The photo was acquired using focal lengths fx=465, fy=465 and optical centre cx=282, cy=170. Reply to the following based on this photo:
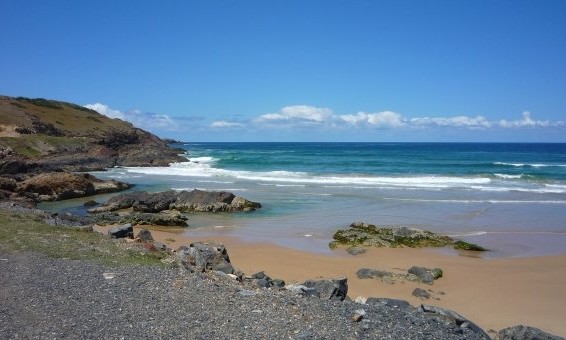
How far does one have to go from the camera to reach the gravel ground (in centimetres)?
650

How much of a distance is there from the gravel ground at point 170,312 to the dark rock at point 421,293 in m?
2.75

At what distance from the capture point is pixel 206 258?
38.0 ft

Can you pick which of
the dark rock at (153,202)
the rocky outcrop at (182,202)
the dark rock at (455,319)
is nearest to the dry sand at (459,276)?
the dark rock at (455,319)

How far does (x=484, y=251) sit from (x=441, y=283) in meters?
4.24

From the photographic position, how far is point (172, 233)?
18094mm

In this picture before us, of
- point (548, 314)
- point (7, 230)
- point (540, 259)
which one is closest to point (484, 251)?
point (540, 259)

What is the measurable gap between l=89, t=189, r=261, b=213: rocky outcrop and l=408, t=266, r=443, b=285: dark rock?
1243cm

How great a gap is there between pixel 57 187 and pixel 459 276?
23.2 metres

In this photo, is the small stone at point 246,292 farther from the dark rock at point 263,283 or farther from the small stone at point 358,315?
the small stone at point 358,315

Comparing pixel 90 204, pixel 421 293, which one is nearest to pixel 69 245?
pixel 421 293

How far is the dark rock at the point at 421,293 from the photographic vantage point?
10.9 metres

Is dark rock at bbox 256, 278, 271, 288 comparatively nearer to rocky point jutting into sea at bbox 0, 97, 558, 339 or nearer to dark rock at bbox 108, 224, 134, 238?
rocky point jutting into sea at bbox 0, 97, 558, 339

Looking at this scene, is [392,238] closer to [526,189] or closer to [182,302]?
[182,302]

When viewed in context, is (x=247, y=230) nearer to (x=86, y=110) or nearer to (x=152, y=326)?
(x=152, y=326)
